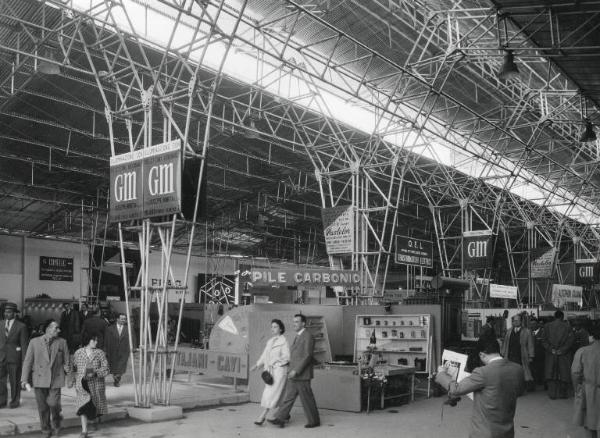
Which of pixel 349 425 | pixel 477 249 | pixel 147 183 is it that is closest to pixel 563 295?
pixel 477 249

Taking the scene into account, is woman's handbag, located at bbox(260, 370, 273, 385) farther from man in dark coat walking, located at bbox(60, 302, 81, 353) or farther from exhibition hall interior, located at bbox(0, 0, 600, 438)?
man in dark coat walking, located at bbox(60, 302, 81, 353)

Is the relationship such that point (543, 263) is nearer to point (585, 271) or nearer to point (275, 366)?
point (585, 271)

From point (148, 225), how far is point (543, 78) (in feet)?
49.3

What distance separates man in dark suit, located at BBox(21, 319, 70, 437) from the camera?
8.74 m

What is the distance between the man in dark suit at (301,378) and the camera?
371 inches

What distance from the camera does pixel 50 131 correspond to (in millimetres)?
23172

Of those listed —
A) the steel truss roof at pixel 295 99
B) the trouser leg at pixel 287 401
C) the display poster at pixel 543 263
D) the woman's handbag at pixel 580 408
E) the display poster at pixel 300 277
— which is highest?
the steel truss roof at pixel 295 99

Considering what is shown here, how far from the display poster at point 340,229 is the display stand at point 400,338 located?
284 centimetres

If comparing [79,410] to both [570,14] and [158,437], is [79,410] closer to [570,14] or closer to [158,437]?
[158,437]

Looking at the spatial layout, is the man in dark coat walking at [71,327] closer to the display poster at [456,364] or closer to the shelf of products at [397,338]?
the shelf of products at [397,338]

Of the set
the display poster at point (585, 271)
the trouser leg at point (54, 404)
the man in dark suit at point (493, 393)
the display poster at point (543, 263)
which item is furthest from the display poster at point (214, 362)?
the display poster at point (585, 271)

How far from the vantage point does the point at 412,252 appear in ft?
63.7

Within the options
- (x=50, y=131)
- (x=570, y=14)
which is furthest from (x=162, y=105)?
(x=50, y=131)

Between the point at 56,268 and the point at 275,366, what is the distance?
24396mm
